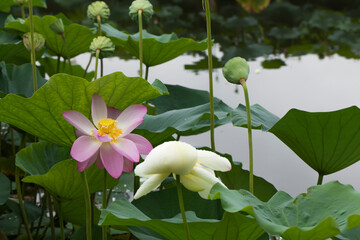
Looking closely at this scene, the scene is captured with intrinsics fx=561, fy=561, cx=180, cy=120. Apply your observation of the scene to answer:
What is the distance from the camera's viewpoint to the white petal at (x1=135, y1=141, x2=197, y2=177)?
536 mm

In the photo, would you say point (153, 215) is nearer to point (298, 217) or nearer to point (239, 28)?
point (298, 217)

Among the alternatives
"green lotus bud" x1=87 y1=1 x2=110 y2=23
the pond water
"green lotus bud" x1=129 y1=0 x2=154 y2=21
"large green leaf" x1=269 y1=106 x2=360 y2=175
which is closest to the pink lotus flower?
"large green leaf" x1=269 y1=106 x2=360 y2=175

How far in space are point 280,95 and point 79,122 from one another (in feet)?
5.80

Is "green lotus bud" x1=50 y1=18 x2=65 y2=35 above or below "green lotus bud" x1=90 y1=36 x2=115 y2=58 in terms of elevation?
above

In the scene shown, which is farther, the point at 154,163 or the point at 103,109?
the point at 103,109

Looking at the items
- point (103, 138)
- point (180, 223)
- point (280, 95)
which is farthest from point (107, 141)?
point (280, 95)

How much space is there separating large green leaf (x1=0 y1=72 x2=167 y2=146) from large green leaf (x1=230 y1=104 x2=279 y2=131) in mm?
148

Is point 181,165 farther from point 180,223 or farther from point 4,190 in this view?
point 4,190

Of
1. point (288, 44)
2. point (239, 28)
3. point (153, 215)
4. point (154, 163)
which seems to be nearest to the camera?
point (154, 163)

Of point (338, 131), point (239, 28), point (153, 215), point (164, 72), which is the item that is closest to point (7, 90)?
point (153, 215)

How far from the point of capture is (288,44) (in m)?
3.75

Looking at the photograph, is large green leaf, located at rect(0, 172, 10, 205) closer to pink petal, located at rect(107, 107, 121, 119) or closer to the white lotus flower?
pink petal, located at rect(107, 107, 121, 119)

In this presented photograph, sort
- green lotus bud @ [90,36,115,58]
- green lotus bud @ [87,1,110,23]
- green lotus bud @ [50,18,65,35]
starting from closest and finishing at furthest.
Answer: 1. green lotus bud @ [90,36,115,58]
2. green lotus bud @ [87,1,110,23]
3. green lotus bud @ [50,18,65,35]

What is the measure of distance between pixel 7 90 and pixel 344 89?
174 cm
